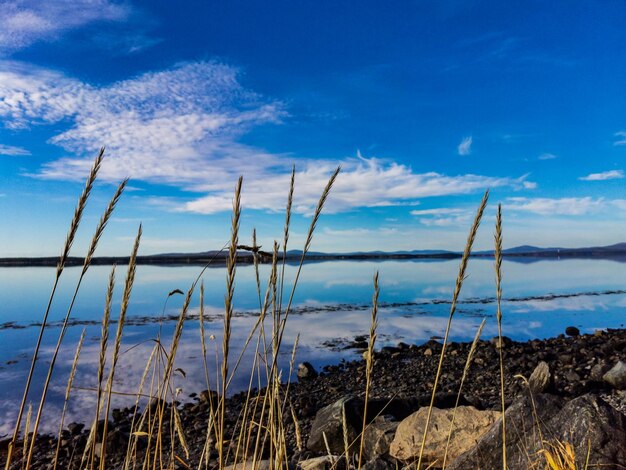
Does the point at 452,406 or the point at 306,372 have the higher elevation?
the point at 452,406

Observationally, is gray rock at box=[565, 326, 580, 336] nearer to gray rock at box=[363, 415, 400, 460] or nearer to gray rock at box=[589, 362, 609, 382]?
gray rock at box=[589, 362, 609, 382]

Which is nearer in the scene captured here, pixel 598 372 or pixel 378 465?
pixel 378 465

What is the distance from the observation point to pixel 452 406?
24.8 feet

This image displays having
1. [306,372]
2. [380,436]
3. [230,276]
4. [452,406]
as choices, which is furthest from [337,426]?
[306,372]

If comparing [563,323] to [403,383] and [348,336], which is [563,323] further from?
[403,383]

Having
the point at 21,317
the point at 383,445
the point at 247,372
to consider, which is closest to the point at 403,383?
the point at 247,372

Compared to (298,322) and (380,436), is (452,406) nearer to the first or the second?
(380,436)

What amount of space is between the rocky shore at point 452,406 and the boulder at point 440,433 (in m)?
0.01

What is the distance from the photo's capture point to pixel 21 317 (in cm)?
2444

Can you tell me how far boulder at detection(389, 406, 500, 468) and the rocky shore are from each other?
12 millimetres

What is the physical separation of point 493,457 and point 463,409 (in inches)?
53.4

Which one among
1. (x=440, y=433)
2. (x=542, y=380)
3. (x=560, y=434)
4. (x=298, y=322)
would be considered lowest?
(x=298, y=322)

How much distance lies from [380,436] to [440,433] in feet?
3.98

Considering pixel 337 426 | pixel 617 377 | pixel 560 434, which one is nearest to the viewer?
pixel 560 434
